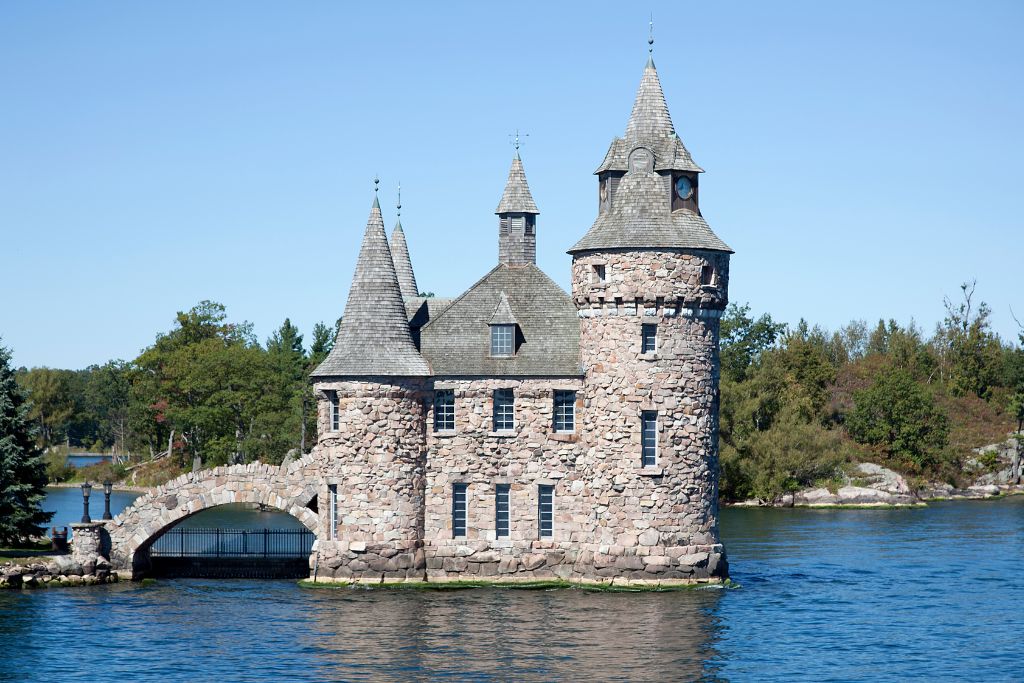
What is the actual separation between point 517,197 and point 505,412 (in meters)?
9.67

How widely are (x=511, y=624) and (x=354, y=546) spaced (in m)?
8.29

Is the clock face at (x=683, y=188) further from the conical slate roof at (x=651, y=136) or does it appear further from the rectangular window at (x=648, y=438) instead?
the rectangular window at (x=648, y=438)

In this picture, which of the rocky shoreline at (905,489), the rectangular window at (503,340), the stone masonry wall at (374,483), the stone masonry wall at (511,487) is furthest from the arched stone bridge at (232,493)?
the rocky shoreline at (905,489)

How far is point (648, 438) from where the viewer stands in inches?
2064

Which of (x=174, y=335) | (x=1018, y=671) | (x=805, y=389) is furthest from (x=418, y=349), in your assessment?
(x=174, y=335)

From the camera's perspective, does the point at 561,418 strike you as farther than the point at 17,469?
No

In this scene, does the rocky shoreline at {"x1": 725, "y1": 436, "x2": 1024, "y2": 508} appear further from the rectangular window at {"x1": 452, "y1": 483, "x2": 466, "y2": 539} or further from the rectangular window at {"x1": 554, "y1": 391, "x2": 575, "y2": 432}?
the rectangular window at {"x1": 452, "y1": 483, "x2": 466, "y2": 539}

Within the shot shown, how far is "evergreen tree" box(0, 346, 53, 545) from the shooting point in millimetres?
59531

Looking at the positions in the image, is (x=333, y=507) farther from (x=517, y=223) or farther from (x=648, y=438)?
(x=517, y=223)

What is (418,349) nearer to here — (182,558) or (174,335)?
(182,558)

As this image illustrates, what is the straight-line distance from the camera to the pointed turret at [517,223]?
5747 centimetres

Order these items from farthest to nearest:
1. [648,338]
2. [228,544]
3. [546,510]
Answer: [228,544], [546,510], [648,338]

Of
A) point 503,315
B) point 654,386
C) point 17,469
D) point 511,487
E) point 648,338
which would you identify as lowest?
point 511,487

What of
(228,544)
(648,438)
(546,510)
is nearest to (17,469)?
(228,544)
